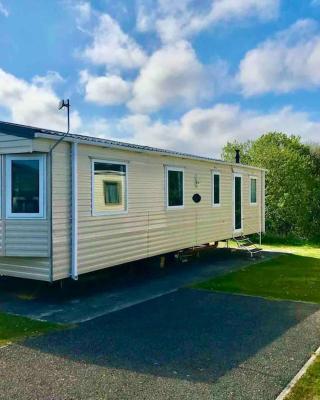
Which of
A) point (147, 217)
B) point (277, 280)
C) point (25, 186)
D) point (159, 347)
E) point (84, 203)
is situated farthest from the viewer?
point (147, 217)

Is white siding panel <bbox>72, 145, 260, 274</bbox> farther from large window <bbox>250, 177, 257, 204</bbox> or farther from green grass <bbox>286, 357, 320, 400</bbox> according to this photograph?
green grass <bbox>286, 357, 320, 400</bbox>

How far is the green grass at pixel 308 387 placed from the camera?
3.60 m

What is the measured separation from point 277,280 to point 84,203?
15.5 ft

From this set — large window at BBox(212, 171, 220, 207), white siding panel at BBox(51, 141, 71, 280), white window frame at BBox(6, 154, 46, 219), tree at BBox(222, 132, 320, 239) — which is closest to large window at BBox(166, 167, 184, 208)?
large window at BBox(212, 171, 220, 207)

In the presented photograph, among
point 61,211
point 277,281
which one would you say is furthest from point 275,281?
point 61,211

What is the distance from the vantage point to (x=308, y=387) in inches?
149

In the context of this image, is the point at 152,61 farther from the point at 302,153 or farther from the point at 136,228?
the point at 302,153

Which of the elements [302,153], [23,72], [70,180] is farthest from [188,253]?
[302,153]

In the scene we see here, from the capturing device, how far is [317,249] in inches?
613

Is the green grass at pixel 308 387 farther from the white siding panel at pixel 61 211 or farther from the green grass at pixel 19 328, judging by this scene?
the white siding panel at pixel 61 211

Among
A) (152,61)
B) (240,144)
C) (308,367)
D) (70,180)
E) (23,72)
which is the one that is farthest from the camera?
(240,144)

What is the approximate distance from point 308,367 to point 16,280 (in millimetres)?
6486

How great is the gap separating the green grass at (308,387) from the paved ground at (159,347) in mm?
143

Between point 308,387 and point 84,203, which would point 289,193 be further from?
point 308,387
